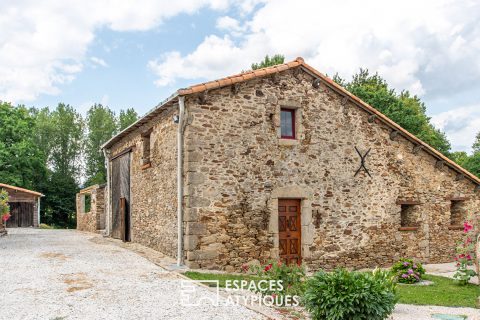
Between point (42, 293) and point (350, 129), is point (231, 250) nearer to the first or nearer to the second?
point (42, 293)

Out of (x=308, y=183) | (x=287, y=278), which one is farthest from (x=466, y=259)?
(x=287, y=278)

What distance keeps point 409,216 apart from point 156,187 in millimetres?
7965

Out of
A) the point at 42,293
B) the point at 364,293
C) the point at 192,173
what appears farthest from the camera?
the point at 192,173

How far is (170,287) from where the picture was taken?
7.58m

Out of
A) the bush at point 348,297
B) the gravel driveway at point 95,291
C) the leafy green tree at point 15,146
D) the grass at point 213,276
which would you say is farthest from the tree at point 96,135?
the bush at point 348,297

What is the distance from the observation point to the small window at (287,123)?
11.5m

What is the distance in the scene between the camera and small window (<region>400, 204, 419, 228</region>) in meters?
13.6

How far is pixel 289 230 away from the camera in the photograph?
11219mm

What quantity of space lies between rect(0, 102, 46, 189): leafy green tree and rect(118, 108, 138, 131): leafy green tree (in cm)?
1180

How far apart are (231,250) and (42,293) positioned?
4273 mm

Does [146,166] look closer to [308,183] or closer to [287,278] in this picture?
[308,183]

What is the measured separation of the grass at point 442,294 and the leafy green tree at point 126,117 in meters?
35.8

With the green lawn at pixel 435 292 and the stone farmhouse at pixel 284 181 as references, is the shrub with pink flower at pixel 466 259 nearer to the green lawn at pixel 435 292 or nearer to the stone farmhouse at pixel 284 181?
the green lawn at pixel 435 292

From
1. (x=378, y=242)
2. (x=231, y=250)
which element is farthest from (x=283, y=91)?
(x=378, y=242)
